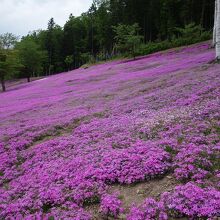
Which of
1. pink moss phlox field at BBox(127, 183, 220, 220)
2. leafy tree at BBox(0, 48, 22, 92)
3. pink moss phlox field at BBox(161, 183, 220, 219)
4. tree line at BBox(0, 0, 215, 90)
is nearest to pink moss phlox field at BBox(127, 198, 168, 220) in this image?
pink moss phlox field at BBox(127, 183, 220, 220)

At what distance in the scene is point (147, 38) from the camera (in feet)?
303

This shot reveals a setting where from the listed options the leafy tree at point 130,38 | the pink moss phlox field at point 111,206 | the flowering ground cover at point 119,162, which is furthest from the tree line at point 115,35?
the pink moss phlox field at point 111,206

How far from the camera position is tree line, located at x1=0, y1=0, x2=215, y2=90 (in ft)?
210

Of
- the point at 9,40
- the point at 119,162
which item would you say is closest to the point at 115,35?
the point at 9,40

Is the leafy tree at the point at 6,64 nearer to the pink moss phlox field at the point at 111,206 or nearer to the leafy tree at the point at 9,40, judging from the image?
the leafy tree at the point at 9,40

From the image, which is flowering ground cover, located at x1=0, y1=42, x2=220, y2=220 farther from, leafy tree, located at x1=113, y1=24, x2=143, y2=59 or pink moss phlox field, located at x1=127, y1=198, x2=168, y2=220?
leafy tree, located at x1=113, y1=24, x2=143, y2=59

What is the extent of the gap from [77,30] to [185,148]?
375 ft

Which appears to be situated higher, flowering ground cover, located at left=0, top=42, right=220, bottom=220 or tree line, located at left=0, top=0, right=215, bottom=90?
tree line, located at left=0, top=0, right=215, bottom=90

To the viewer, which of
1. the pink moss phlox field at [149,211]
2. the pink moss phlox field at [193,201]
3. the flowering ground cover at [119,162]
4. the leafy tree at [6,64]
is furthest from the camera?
the leafy tree at [6,64]

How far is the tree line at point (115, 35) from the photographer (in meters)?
63.9

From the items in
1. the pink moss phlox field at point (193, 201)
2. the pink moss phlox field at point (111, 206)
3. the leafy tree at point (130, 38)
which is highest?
the leafy tree at point (130, 38)

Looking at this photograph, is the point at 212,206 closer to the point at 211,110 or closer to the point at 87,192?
the point at 87,192

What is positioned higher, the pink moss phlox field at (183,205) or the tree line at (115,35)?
the tree line at (115,35)

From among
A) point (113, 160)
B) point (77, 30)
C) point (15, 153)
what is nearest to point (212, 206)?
point (113, 160)
